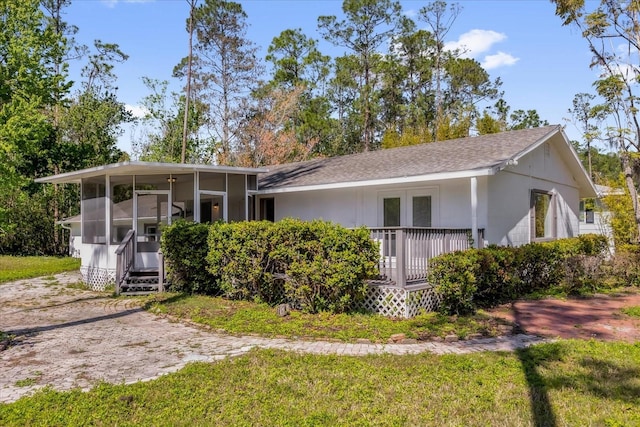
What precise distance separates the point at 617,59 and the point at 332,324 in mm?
15904

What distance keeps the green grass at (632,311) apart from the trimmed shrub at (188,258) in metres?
8.70

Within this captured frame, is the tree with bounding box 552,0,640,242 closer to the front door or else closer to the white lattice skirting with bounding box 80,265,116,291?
the front door

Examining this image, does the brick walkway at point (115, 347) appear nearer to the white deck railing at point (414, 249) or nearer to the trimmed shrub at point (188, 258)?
the trimmed shrub at point (188, 258)

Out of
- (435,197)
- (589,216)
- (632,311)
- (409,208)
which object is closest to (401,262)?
(435,197)

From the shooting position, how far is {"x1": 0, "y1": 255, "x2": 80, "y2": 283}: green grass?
15.9 metres

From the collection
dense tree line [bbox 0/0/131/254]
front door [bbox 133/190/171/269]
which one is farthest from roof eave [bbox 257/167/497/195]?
dense tree line [bbox 0/0/131/254]

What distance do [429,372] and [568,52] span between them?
721 inches

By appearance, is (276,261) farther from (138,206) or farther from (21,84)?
(21,84)

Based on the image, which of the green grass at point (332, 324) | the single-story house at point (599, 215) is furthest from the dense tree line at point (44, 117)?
the single-story house at point (599, 215)

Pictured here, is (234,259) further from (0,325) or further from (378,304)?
(0,325)

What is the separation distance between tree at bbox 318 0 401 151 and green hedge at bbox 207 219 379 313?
26345mm

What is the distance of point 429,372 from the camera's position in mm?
5039

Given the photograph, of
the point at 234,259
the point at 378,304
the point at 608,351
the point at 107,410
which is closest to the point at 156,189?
the point at 234,259

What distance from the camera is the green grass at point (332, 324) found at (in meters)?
6.86
